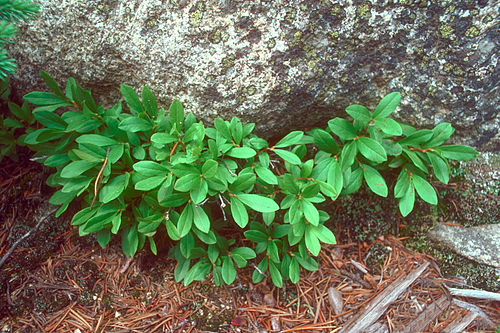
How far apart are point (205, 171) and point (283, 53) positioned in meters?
0.88

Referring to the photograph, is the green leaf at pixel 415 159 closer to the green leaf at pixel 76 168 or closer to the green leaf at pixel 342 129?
the green leaf at pixel 342 129

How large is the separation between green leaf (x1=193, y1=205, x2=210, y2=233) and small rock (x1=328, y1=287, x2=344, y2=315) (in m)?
1.02

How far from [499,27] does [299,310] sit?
208 centimetres

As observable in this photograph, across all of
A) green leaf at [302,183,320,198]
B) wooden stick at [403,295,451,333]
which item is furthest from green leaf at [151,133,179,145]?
wooden stick at [403,295,451,333]

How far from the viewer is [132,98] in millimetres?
2207

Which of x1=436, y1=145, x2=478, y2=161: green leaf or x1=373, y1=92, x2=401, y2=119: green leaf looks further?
Answer: x1=436, y1=145, x2=478, y2=161: green leaf

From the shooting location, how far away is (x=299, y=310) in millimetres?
2428

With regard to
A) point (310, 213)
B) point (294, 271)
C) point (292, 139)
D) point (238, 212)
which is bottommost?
point (294, 271)

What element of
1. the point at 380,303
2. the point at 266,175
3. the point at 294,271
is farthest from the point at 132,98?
the point at 380,303

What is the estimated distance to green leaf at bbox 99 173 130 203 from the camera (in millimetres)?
2090

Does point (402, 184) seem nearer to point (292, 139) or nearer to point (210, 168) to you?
point (292, 139)

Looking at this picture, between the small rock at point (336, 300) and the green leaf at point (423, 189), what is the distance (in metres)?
0.83

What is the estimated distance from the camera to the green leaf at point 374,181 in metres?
2.26

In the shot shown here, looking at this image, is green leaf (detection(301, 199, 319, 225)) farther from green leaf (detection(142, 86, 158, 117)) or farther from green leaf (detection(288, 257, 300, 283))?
green leaf (detection(142, 86, 158, 117))
